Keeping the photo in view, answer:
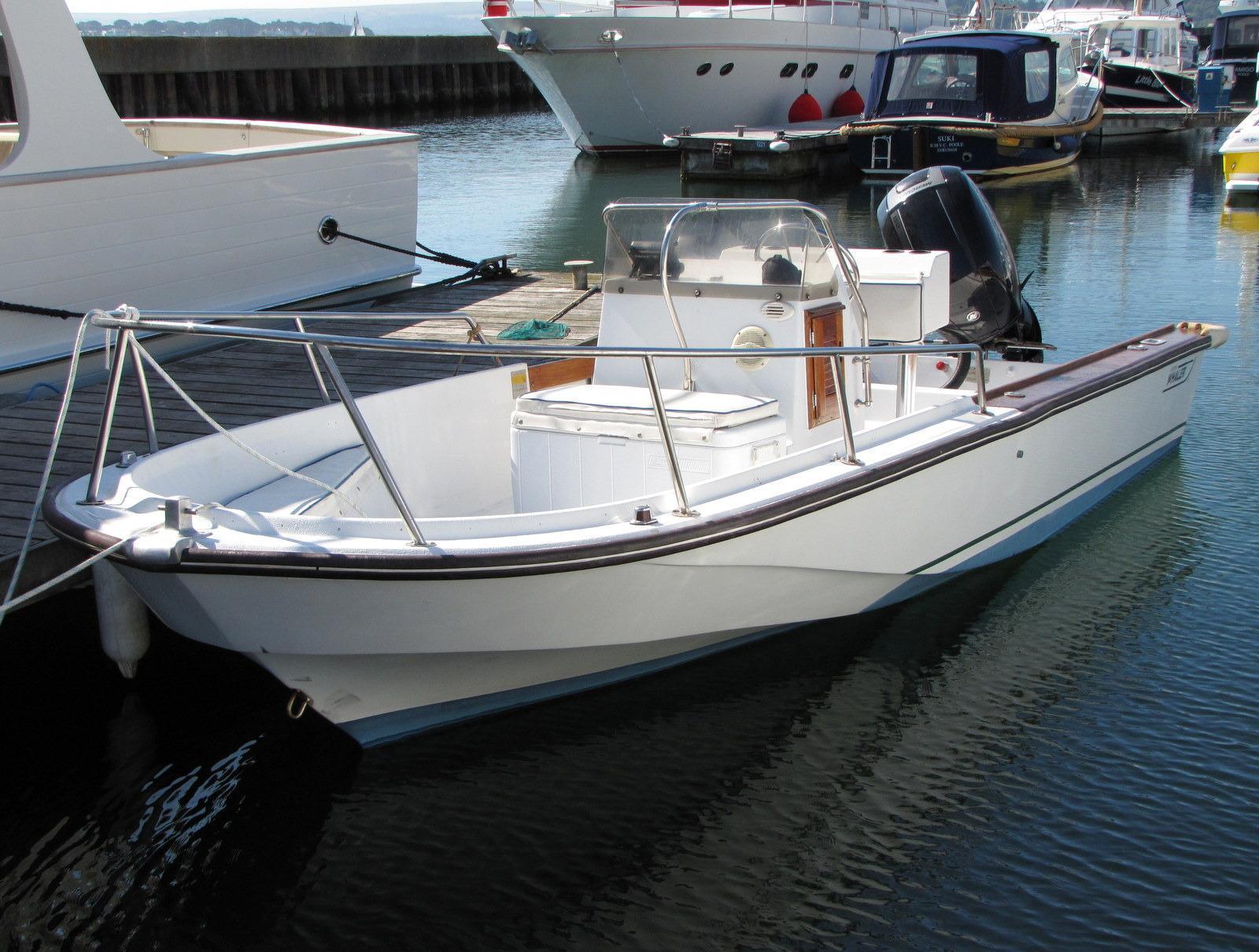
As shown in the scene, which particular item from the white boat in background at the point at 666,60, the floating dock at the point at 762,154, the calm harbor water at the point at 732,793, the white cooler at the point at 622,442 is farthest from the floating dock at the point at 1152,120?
the white cooler at the point at 622,442

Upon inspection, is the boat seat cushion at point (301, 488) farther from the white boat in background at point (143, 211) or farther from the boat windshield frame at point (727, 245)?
the white boat in background at point (143, 211)

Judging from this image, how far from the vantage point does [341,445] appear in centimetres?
559

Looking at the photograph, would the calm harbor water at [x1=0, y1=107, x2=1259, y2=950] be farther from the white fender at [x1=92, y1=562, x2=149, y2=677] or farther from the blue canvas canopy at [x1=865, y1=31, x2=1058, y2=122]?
the blue canvas canopy at [x1=865, y1=31, x2=1058, y2=122]

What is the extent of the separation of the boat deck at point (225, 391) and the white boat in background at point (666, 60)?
16.1 meters

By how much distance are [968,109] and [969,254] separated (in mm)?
15086

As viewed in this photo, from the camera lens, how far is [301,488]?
16.6 feet

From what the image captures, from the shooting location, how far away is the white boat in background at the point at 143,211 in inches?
325

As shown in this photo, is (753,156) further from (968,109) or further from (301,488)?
(301,488)

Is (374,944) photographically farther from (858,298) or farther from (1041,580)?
(1041,580)

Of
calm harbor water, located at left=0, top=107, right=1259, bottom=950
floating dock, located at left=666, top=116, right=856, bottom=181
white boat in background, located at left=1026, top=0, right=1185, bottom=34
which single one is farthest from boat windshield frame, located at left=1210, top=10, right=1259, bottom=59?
calm harbor water, located at left=0, top=107, right=1259, bottom=950

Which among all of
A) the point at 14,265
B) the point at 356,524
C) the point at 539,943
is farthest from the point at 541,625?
the point at 14,265

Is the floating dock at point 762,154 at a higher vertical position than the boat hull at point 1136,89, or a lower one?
lower

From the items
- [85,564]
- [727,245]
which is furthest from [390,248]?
[85,564]

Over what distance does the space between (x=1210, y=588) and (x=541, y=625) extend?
3.51 m
